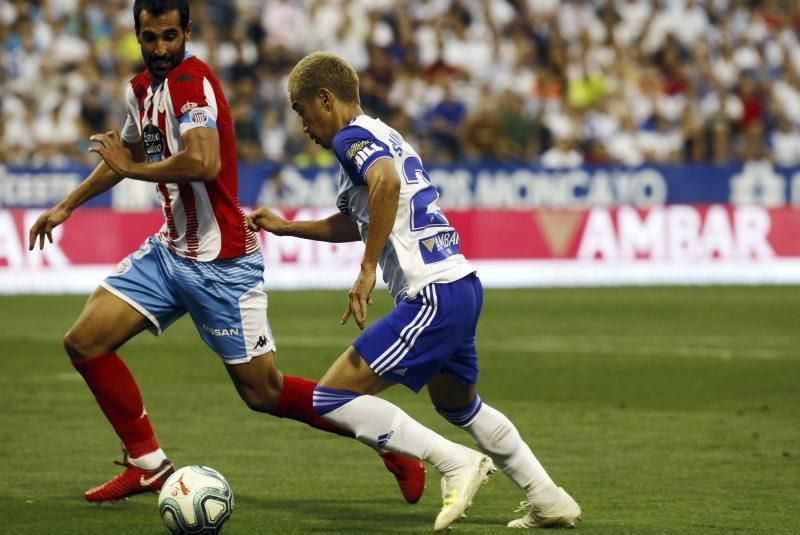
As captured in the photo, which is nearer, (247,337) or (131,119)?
(247,337)

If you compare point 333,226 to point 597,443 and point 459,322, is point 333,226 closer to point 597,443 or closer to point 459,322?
point 459,322

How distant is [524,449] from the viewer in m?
6.91

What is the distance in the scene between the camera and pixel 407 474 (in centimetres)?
746

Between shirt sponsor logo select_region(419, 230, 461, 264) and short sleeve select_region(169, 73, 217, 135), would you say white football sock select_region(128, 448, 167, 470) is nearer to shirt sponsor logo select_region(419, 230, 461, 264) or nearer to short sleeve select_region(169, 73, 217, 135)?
short sleeve select_region(169, 73, 217, 135)

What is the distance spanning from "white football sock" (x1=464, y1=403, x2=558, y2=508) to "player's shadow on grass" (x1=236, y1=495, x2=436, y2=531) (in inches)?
18.3

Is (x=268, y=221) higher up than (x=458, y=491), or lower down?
higher up

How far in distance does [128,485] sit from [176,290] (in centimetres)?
97

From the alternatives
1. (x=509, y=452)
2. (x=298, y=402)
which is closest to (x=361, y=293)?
(x=509, y=452)

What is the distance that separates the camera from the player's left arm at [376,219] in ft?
20.5

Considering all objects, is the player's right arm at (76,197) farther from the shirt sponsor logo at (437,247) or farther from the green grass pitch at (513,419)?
the shirt sponsor logo at (437,247)

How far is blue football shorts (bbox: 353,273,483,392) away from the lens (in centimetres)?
647

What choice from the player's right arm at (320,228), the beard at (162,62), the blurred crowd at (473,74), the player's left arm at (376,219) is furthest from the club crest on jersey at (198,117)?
the blurred crowd at (473,74)

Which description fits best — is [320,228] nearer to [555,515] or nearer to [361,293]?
[361,293]

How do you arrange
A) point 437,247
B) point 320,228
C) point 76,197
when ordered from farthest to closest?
1. point 76,197
2. point 320,228
3. point 437,247
